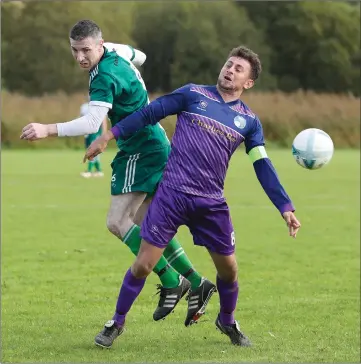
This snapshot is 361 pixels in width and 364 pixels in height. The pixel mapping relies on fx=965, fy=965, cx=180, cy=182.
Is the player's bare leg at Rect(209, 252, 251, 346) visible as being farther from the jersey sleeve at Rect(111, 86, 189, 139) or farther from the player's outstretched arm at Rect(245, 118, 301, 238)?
the jersey sleeve at Rect(111, 86, 189, 139)

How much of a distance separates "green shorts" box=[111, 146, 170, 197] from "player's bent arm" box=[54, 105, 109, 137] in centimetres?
68

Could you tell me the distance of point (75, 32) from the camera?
7059 millimetres

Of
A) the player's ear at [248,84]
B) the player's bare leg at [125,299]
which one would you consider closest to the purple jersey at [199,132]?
the player's ear at [248,84]

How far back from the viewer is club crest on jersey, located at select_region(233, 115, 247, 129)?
273 inches

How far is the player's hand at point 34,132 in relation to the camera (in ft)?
21.5

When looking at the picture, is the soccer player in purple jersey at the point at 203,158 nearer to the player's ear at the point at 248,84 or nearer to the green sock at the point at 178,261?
the player's ear at the point at 248,84

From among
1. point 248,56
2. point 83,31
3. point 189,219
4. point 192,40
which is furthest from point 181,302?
point 192,40

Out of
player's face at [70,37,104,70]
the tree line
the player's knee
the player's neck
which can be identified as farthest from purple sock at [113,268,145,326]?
the tree line

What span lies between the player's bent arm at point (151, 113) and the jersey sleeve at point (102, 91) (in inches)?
9.0

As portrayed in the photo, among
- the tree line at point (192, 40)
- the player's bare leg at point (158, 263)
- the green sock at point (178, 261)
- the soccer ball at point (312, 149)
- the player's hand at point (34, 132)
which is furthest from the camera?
the tree line at point (192, 40)

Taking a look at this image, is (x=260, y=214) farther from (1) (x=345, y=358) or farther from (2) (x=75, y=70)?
(2) (x=75, y=70)

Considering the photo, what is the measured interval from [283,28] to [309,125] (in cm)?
2461

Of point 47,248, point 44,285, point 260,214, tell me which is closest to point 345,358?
point 44,285

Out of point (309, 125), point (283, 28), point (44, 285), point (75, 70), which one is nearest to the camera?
point (44, 285)
